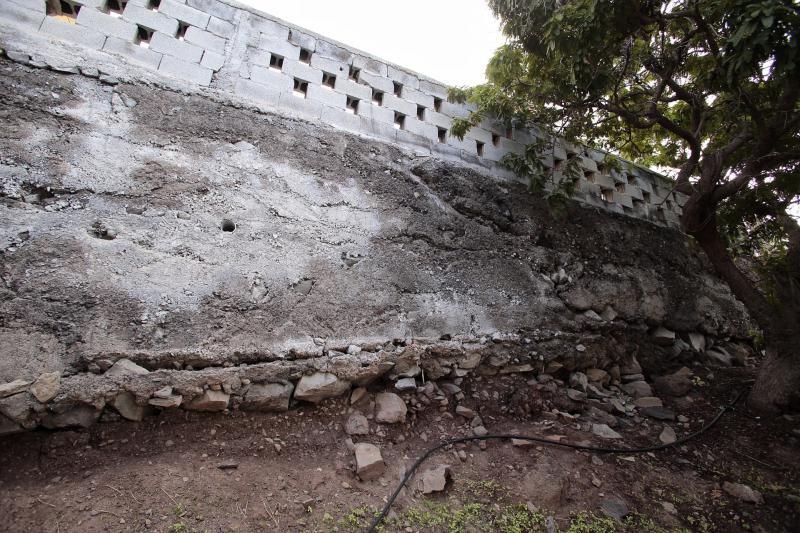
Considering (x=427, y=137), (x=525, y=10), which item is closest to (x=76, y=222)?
(x=427, y=137)

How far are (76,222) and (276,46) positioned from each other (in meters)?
2.23

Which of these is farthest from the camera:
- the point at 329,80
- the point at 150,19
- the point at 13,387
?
the point at 329,80

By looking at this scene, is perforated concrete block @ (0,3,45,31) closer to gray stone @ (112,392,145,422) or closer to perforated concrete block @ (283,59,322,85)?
perforated concrete block @ (283,59,322,85)

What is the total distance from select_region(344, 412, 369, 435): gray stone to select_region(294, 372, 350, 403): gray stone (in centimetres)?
20

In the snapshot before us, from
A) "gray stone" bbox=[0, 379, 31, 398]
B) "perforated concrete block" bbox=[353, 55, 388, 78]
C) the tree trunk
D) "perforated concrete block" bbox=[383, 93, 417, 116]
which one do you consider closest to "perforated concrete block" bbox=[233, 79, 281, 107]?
"perforated concrete block" bbox=[353, 55, 388, 78]

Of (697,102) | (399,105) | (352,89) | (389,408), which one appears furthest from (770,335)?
(352,89)

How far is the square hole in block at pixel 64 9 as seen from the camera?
2.77 metres

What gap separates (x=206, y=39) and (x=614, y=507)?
181 inches

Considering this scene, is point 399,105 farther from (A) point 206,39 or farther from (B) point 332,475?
(B) point 332,475

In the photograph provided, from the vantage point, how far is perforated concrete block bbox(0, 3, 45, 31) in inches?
102

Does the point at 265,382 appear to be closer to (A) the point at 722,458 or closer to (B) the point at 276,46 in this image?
(B) the point at 276,46

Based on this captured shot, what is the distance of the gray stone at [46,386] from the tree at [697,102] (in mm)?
3679

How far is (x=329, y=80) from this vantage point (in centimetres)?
360

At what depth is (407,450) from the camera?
248 centimetres
